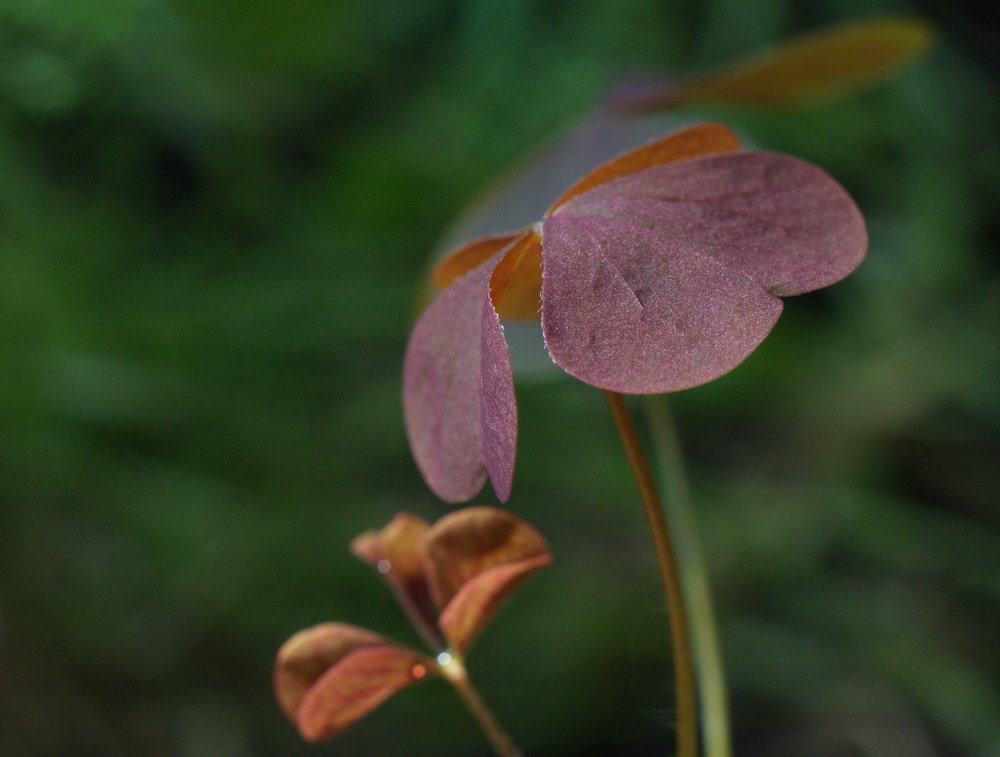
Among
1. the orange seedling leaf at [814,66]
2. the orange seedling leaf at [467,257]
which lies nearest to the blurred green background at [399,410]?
the orange seedling leaf at [814,66]

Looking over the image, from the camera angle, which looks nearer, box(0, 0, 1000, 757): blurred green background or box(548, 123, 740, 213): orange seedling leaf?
box(548, 123, 740, 213): orange seedling leaf

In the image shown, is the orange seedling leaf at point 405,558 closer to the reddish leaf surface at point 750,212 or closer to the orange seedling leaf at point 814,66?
the reddish leaf surface at point 750,212

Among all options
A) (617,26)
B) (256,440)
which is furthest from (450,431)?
(617,26)

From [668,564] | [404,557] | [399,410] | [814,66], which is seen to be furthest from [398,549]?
[399,410]

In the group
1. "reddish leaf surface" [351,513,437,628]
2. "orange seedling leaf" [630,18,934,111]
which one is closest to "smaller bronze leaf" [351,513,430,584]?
"reddish leaf surface" [351,513,437,628]

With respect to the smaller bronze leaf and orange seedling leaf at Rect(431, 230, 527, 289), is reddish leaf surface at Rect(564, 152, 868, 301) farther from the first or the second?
the smaller bronze leaf

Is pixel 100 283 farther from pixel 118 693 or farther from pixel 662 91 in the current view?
pixel 662 91
